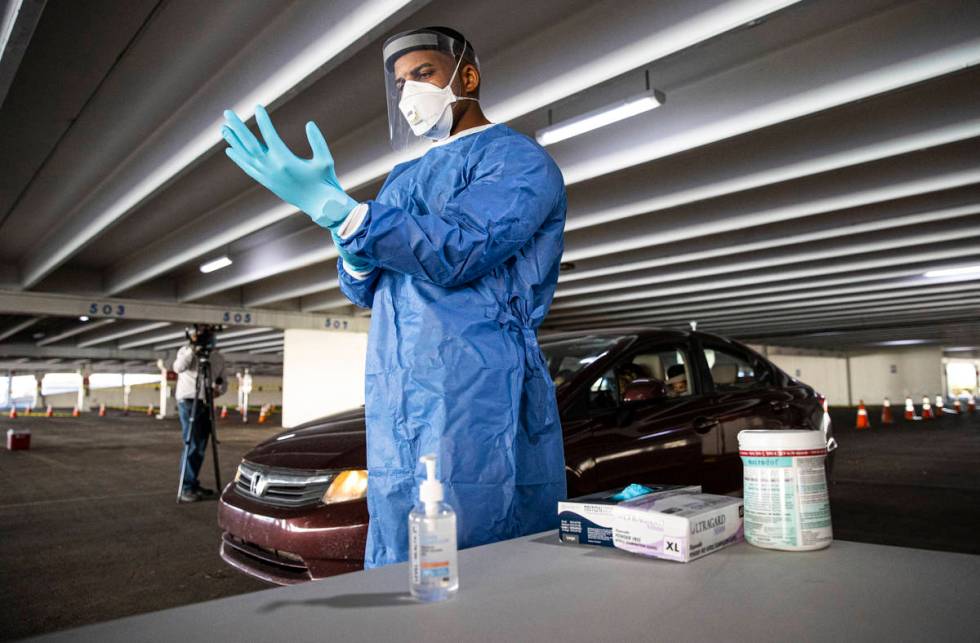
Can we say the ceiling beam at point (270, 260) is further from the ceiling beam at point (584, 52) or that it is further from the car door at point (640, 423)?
the car door at point (640, 423)

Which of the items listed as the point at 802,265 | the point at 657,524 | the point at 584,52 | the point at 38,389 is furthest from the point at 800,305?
the point at 38,389

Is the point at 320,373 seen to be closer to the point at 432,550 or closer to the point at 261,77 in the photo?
the point at 261,77

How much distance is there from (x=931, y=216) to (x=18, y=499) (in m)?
11.2

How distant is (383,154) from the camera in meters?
6.77

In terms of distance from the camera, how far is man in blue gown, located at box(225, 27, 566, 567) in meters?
1.31

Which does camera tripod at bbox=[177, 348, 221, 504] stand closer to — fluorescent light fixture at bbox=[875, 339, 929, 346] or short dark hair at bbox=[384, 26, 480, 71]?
short dark hair at bbox=[384, 26, 480, 71]

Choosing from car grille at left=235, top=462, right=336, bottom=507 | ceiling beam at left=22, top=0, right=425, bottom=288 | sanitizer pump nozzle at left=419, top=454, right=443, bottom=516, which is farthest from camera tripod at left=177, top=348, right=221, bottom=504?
sanitizer pump nozzle at left=419, top=454, right=443, bottom=516

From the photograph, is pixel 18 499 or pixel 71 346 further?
pixel 71 346

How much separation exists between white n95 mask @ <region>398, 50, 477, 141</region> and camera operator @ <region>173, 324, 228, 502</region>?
5.28 m

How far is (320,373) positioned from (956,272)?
14.6m

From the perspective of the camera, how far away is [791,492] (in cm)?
113

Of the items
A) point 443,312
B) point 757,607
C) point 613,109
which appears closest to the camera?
point 757,607

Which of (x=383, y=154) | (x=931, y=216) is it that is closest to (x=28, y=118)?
(x=383, y=154)

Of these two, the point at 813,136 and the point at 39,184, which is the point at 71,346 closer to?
the point at 39,184
